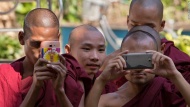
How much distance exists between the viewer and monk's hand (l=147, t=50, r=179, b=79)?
5.38 meters

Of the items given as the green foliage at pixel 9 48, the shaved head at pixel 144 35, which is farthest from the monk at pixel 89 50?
the green foliage at pixel 9 48

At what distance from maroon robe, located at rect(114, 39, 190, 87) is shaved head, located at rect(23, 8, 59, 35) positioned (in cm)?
91

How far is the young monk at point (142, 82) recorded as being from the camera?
546cm

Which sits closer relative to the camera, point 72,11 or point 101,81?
point 101,81

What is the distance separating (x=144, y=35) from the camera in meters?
5.82

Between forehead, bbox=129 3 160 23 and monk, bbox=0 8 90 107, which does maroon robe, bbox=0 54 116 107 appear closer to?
monk, bbox=0 8 90 107

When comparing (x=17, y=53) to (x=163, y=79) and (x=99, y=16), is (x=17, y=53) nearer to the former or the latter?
(x=99, y=16)

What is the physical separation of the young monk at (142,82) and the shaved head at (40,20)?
629 mm

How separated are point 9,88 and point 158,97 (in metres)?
1.16

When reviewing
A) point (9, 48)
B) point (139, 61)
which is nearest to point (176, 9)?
point (9, 48)

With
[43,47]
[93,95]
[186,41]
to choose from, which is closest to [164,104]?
[93,95]

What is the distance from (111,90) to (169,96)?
87 cm

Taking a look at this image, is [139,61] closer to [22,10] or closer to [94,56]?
[94,56]

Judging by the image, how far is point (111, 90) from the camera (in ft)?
21.5
